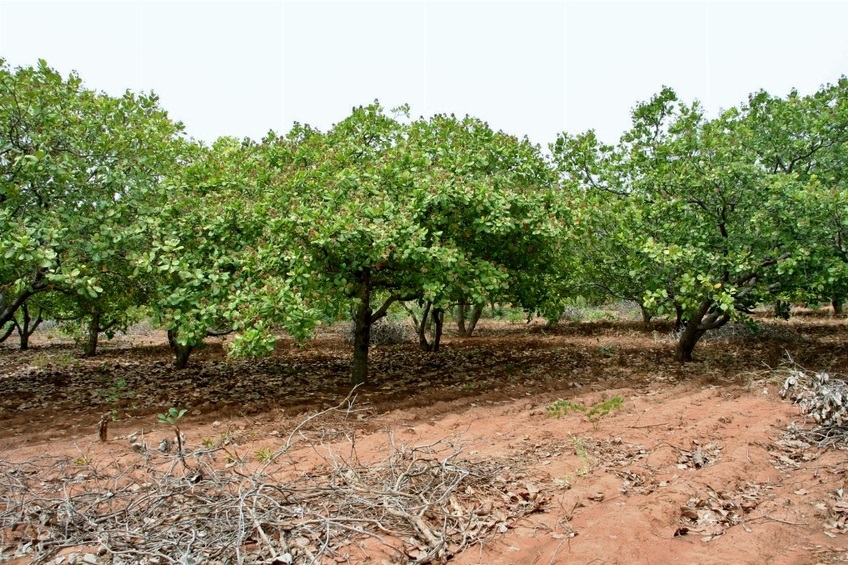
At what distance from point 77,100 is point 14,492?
17.5 feet

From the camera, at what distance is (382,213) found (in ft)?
Result: 24.3

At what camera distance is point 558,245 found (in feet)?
32.4

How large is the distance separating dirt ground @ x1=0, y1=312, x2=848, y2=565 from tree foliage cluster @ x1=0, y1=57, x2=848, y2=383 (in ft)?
4.53

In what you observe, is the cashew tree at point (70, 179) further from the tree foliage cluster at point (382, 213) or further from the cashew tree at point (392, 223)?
the cashew tree at point (392, 223)

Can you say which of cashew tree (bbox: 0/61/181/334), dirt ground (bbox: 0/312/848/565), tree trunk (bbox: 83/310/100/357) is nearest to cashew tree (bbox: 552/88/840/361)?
dirt ground (bbox: 0/312/848/565)

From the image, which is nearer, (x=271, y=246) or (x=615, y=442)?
(x=615, y=442)

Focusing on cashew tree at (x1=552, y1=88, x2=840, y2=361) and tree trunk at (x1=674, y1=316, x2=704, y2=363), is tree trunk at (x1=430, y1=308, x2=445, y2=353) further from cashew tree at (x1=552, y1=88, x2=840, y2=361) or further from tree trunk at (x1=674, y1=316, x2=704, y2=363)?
tree trunk at (x1=674, y1=316, x2=704, y2=363)

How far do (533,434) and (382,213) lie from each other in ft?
11.0

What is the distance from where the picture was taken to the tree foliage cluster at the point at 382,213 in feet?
23.5

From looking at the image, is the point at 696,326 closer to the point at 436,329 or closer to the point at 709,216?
the point at 709,216

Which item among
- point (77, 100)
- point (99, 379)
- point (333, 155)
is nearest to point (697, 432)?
point (333, 155)

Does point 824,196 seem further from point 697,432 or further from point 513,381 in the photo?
point 513,381

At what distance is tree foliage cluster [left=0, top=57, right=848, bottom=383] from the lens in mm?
7156

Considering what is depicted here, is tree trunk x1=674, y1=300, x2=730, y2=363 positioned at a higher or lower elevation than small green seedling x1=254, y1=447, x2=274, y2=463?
higher
